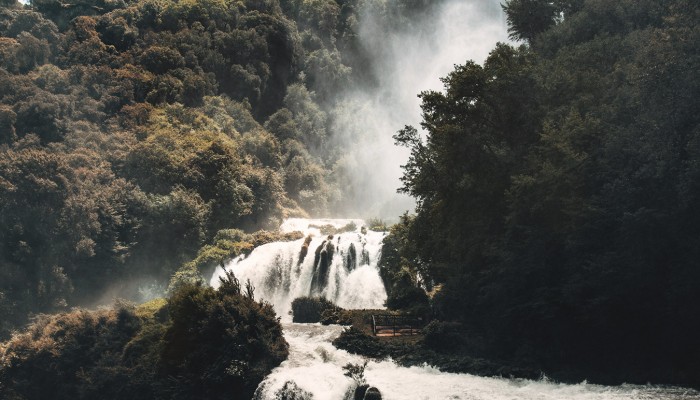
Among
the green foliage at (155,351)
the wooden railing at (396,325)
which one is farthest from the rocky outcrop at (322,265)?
the green foliage at (155,351)

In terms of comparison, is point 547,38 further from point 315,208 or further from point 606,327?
point 315,208

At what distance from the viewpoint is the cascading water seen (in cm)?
2580

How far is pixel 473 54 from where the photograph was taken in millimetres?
120812

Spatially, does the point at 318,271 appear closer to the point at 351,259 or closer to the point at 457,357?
the point at 351,259

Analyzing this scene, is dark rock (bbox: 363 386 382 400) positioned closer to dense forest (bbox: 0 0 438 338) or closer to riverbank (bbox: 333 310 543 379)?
riverbank (bbox: 333 310 543 379)

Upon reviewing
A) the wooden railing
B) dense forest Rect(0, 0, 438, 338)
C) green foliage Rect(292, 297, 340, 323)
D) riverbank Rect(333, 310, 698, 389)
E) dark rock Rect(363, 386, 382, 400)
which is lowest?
dark rock Rect(363, 386, 382, 400)

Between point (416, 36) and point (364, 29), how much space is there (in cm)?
1118

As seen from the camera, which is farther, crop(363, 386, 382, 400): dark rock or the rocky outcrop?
the rocky outcrop

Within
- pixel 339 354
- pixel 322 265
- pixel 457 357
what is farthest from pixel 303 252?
pixel 457 357

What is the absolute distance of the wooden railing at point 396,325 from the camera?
126ft

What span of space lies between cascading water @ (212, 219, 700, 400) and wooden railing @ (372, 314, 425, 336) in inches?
103

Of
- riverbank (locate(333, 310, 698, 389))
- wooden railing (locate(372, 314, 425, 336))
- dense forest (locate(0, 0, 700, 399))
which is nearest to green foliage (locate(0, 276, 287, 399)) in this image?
dense forest (locate(0, 0, 700, 399))

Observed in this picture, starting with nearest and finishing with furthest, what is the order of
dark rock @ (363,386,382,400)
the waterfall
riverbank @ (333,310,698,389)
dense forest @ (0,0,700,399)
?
1. dark rock @ (363,386,382,400)
2. riverbank @ (333,310,698,389)
3. dense forest @ (0,0,700,399)
4. the waterfall

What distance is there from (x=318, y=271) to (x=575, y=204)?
28.0 metres
